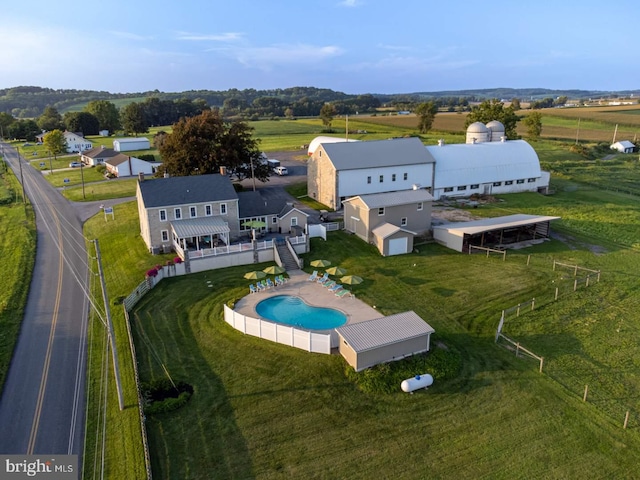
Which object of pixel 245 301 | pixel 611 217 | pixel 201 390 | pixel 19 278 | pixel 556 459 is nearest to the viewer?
pixel 556 459

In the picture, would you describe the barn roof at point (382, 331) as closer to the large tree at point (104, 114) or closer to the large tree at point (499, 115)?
the large tree at point (499, 115)

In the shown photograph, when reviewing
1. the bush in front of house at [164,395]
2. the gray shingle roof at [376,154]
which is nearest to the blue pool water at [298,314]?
the bush in front of house at [164,395]

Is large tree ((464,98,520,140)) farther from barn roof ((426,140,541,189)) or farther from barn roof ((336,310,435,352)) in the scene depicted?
barn roof ((336,310,435,352))

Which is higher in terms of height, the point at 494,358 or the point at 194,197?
the point at 194,197

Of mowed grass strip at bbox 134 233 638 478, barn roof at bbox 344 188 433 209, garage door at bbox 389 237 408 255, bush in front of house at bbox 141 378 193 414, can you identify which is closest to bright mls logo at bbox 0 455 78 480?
mowed grass strip at bbox 134 233 638 478

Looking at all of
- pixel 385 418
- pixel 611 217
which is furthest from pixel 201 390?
pixel 611 217

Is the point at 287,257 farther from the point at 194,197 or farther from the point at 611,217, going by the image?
the point at 611,217
